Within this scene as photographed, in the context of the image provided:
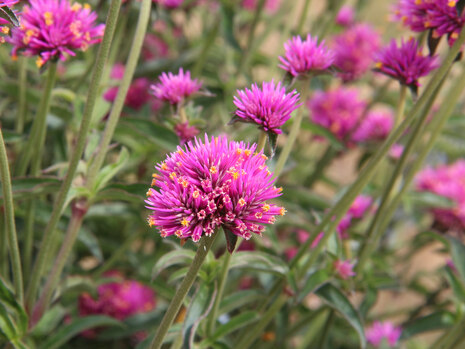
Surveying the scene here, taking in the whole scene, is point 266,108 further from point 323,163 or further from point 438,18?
point 323,163

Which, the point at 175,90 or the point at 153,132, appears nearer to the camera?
the point at 175,90

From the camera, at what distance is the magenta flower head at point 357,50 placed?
1.77 m

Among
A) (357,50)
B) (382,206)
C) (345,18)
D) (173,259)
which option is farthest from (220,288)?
(345,18)

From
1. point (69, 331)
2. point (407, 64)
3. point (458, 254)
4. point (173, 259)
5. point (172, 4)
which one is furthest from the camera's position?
point (172, 4)

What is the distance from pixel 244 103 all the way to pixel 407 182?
48cm

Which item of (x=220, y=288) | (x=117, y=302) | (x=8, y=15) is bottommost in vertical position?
(x=117, y=302)

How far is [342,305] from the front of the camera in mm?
953

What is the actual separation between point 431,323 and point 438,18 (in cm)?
69

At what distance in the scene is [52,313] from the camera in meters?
1.07

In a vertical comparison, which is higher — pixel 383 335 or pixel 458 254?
pixel 458 254

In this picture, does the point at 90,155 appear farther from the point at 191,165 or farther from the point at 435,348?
the point at 435,348

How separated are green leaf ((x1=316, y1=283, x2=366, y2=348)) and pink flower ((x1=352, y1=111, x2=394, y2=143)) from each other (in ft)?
2.69

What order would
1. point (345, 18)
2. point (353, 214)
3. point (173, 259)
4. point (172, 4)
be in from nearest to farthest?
point (173, 259) → point (353, 214) → point (172, 4) → point (345, 18)

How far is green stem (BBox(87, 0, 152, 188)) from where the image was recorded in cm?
82
